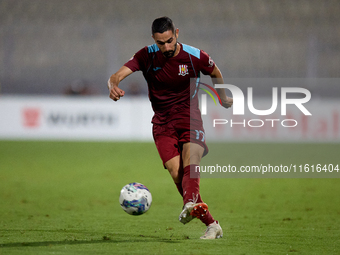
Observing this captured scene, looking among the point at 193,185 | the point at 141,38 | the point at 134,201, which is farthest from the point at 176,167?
the point at 141,38

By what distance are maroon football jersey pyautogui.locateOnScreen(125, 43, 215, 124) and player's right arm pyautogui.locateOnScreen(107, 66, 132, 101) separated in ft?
0.34

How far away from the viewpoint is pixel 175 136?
206 inches

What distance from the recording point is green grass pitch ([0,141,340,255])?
4.82m

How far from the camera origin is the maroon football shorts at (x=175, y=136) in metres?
5.12

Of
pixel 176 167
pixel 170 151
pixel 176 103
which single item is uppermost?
pixel 176 103

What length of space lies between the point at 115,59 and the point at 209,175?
7873mm

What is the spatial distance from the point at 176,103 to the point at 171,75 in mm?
314

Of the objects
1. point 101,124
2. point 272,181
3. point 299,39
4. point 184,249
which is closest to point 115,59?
point 101,124

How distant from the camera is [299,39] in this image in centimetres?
1930

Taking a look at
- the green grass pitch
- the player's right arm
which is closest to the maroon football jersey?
the player's right arm

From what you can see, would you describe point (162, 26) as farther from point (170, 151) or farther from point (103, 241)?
point (103, 241)

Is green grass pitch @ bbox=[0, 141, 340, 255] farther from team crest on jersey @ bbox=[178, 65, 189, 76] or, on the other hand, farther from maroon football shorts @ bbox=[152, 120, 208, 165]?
team crest on jersey @ bbox=[178, 65, 189, 76]

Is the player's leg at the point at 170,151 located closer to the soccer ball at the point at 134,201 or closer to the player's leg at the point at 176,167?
the player's leg at the point at 176,167

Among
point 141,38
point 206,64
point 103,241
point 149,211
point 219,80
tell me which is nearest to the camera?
point 103,241
